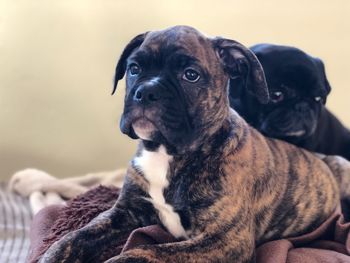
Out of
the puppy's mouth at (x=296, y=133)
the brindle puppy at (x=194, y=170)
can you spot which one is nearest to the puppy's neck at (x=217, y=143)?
the brindle puppy at (x=194, y=170)

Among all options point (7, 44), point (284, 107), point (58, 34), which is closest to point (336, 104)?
point (284, 107)

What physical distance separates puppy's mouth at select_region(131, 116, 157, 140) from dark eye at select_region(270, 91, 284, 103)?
2.42 ft

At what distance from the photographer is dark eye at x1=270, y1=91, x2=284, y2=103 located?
2.42 meters

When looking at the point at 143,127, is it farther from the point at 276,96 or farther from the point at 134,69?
the point at 276,96

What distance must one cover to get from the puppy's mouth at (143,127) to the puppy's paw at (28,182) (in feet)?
4.16

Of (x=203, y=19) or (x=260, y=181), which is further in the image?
(x=203, y=19)

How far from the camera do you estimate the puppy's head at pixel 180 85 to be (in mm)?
1826

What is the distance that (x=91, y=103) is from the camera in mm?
3498

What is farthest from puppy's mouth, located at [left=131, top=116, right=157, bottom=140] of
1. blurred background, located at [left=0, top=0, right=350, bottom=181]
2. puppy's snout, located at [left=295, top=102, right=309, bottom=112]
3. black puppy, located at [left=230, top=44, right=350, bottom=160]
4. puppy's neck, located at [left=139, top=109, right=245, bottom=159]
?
blurred background, located at [left=0, top=0, right=350, bottom=181]

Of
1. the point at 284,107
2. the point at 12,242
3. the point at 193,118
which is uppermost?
the point at 193,118

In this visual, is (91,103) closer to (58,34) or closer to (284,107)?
(58,34)

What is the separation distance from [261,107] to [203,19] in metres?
1.18

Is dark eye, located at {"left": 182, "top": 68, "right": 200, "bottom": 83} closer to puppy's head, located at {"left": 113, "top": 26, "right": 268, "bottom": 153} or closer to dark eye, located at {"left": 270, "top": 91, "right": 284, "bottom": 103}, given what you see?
puppy's head, located at {"left": 113, "top": 26, "right": 268, "bottom": 153}

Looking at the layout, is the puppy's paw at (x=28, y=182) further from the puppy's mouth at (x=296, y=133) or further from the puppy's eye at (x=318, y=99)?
the puppy's eye at (x=318, y=99)
